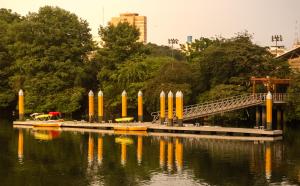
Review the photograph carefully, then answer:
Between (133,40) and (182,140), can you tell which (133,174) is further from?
(133,40)

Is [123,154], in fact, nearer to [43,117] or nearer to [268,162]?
[268,162]

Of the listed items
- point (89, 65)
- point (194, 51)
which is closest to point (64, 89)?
point (89, 65)

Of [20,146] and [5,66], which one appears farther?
[5,66]

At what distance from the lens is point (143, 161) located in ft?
122

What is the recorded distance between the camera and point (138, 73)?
64.2 metres

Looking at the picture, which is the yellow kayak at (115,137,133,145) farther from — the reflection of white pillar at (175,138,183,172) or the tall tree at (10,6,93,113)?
the tall tree at (10,6,93,113)

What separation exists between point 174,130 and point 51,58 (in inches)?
845

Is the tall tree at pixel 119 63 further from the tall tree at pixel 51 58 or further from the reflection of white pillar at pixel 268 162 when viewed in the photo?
the reflection of white pillar at pixel 268 162

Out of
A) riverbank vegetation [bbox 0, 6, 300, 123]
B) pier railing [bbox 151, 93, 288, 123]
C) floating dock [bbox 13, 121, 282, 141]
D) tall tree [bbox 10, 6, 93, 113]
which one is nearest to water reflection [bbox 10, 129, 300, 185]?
floating dock [bbox 13, 121, 282, 141]

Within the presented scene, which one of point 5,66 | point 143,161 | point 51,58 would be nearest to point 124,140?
point 143,161

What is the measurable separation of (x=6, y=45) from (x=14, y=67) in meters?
3.92

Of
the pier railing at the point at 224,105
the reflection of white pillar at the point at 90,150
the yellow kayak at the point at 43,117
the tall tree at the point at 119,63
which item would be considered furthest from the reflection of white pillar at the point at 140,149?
the tall tree at the point at 119,63

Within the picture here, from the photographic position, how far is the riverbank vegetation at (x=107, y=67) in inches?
2345

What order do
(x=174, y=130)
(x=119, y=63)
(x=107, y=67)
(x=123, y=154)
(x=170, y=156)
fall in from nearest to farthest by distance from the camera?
(x=170, y=156), (x=123, y=154), (x=174, y=130), (x=119, y=63), (x=107, y=67)
